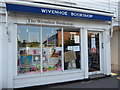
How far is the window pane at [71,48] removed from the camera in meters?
5.05

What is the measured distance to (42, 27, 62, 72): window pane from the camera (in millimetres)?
4711

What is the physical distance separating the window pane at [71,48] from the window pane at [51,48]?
328mm

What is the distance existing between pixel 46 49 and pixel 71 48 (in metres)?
1.22

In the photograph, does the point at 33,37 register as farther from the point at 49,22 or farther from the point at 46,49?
the point at 49,22

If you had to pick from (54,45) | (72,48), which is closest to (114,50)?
(72,48)

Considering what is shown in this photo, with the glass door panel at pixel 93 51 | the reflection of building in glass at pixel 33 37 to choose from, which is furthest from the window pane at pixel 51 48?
the glass door panel at pixel 93 51

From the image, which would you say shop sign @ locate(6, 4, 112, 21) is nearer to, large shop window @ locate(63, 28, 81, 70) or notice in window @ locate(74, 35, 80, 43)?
large shop window @ locate(63, 28, 81, 70)

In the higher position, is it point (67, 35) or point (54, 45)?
point (67, 35)

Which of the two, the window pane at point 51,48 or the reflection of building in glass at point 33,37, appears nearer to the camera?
the reflection of building in glass at point 33,37

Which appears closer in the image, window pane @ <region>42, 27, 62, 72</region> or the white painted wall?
window pane @ <region>42, 27, 62, 72</region>

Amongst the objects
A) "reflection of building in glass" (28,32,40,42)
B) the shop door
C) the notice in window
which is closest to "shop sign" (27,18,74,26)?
"reflection of building in glass" (28,32,40,42)

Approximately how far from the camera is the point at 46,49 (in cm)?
475

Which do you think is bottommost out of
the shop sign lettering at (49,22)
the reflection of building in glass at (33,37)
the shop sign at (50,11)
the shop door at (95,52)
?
the shop door at (95,52)

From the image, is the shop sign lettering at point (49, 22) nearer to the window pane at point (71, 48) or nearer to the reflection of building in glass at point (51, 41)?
the window pane at point (71, 48)
